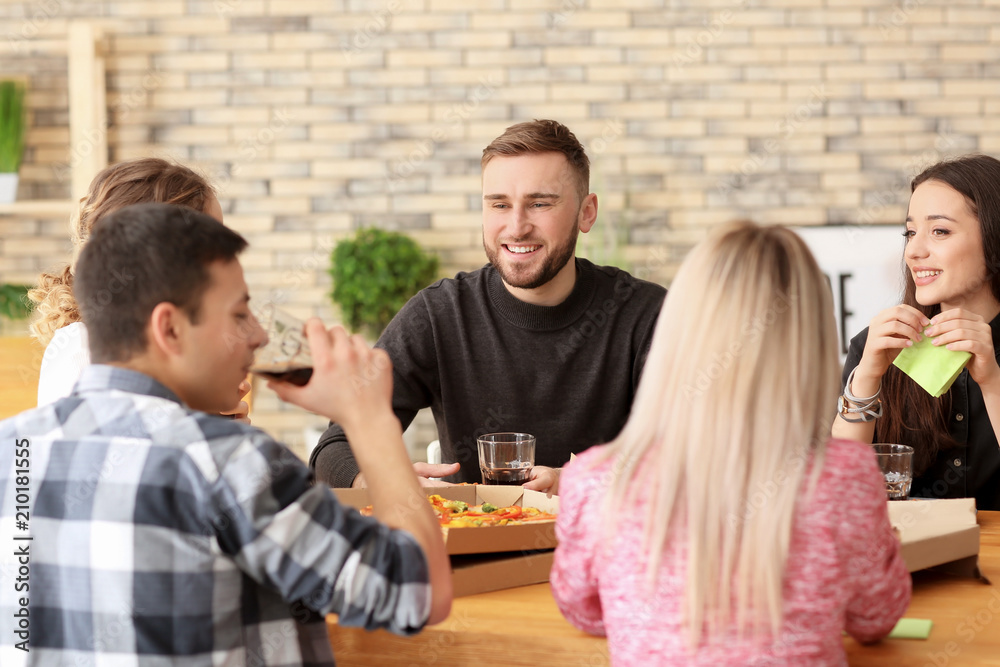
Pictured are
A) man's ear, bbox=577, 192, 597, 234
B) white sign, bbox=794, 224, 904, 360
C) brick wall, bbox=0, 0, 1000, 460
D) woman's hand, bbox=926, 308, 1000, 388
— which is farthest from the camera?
brick wall, bbox=0, 0, 1000, 460

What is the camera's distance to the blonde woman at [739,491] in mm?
1095

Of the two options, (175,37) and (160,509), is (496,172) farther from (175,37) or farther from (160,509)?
(175,37)

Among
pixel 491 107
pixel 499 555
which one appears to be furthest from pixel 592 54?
pixel 499 555

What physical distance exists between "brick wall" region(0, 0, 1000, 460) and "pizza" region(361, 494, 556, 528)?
286 centimetres

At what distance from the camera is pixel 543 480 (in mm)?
1811

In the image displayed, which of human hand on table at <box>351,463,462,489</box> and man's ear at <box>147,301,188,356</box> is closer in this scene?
man's ear at <box>147,301,188,356</box>

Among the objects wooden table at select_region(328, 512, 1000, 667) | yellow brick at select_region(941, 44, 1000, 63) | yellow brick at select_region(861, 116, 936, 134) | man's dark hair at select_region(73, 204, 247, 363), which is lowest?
wooden table at select_region(328, 512, 1000, 667)

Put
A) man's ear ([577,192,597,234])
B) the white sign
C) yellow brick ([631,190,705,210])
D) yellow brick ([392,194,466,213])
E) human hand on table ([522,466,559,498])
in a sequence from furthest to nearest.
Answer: yellow brick ([392,194,466,213]) < yellow brick ([631,190,705,210]) < the white sign < man's ear ([577,192,597,234]) < human hand on table ([522,466,559,498])

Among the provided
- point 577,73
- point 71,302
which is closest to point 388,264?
point 577,73

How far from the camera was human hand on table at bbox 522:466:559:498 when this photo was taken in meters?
1.80

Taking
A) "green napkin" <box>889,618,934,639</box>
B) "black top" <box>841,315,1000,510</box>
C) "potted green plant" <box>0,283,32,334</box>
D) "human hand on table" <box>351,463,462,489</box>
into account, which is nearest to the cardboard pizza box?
"human hand on table" <box>351,463,462,489</box>

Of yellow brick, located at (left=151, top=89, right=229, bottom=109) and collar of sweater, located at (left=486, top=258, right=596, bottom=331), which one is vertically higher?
yellow brick, located at (left=151, top=89, right=229, bottom=109)

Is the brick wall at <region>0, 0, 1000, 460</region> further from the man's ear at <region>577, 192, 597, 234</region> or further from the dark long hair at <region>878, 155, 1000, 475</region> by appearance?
the dark long hair at <region>878, 155, 1000, 475</region>

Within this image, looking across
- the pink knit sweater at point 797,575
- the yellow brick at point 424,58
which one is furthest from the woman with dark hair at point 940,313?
the yellow brick at point 424,58
